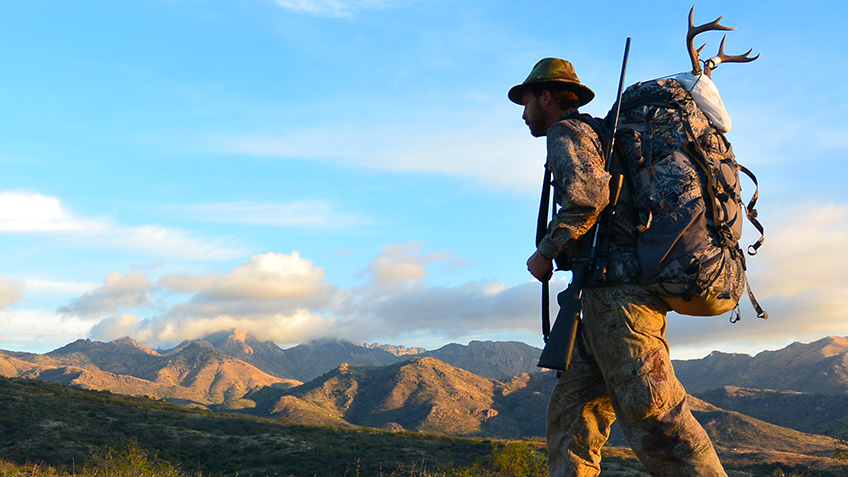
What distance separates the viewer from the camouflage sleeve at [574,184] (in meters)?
3.51

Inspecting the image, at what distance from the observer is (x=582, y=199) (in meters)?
3.49

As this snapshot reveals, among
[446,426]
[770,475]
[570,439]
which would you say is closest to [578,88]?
[570,439]

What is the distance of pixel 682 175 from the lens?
11.5 ft

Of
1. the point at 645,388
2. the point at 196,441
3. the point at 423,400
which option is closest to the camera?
the point at 645,388

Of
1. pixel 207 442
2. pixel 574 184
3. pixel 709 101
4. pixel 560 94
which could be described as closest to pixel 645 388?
pixel 574 184

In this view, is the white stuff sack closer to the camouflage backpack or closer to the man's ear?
the camouflage backpack

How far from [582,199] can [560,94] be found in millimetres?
964

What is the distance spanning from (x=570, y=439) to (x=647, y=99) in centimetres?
220

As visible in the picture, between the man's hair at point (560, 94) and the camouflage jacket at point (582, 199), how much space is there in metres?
0.38

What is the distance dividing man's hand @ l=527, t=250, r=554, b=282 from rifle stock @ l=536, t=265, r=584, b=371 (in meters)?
0.16

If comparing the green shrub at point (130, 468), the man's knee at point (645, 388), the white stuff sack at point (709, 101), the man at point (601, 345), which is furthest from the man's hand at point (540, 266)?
the green shrub at point (130, 468)

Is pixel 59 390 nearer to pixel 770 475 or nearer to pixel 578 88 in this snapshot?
pixel 770 475

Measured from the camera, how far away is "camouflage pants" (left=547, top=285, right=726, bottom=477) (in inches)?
130

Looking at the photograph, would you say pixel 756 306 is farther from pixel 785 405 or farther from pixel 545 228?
pixel 785 405
